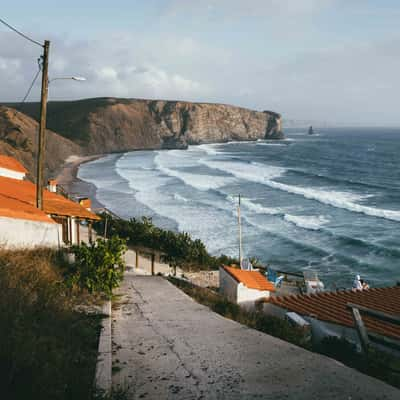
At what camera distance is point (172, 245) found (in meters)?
20.9

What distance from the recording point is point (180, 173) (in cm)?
6391

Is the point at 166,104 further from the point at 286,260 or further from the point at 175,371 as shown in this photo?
the point at 175,371

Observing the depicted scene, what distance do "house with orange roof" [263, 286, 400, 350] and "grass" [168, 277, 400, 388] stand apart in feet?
2.34

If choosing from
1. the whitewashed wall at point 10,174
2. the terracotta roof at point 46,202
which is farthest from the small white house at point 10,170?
the terracotta roof at point 46,202

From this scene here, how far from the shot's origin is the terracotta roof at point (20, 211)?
38.4ft

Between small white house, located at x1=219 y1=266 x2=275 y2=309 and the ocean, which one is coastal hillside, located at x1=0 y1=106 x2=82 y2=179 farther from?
small white house, located at x1=219 y1=266 x2=275 y2=309

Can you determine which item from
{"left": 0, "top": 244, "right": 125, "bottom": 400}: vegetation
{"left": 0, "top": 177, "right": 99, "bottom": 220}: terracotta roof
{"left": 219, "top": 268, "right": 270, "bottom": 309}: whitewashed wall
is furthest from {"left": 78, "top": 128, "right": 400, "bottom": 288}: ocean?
{"left": 0, "top": 244, "right": 125, "bottom": 400}: vegetation

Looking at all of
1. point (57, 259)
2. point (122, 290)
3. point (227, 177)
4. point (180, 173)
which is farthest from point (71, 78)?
point (180, 173)

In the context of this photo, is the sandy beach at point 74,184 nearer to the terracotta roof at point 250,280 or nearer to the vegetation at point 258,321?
the terracotta roof at point 250,280

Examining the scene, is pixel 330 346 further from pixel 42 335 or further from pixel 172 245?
pixel 172 245

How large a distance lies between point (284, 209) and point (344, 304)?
27.7m

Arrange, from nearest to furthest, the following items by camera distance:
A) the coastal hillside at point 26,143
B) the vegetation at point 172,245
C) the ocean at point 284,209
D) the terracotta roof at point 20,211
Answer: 1. the terracotta roof at point 20,211
2. the vegetation at point 172,245
3. the ocean at point 284,209
4. the coastal hillside at point 26,143

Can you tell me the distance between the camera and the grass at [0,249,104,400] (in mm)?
4352

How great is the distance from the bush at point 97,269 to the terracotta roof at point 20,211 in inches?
89.2
